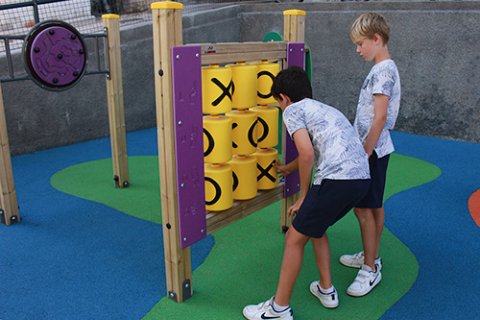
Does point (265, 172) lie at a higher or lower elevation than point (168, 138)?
lower

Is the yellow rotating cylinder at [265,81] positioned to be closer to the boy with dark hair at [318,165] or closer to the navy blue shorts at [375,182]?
the boy with dark hair at [318,165]

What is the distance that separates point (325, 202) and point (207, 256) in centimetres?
121

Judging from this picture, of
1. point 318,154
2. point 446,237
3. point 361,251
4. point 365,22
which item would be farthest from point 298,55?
point 446,237

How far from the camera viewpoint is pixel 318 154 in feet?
7.55

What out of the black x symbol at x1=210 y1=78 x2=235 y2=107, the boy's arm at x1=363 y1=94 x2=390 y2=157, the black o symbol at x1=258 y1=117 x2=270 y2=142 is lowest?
the black o symbol at x1=258 y1=117 x2=270 y2=142

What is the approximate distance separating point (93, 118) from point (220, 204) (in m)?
4.44

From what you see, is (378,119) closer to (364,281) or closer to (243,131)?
(243,131)

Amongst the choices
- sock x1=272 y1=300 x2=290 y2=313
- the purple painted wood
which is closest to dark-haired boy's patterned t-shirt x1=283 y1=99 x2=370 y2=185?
sock x1=272 y1=300 x2=290 y2=313

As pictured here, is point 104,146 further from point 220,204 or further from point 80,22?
point 220,204

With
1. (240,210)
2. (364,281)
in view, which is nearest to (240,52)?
(240,210)

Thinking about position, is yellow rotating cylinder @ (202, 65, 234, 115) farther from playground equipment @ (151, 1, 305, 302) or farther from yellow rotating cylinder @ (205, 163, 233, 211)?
yellow rotating cylinder @ (205, 163, 233, 211)

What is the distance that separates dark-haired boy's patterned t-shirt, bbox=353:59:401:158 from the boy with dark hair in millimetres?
306

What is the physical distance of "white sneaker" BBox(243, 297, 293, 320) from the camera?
2354 millimetres

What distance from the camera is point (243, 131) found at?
9.12 feet
